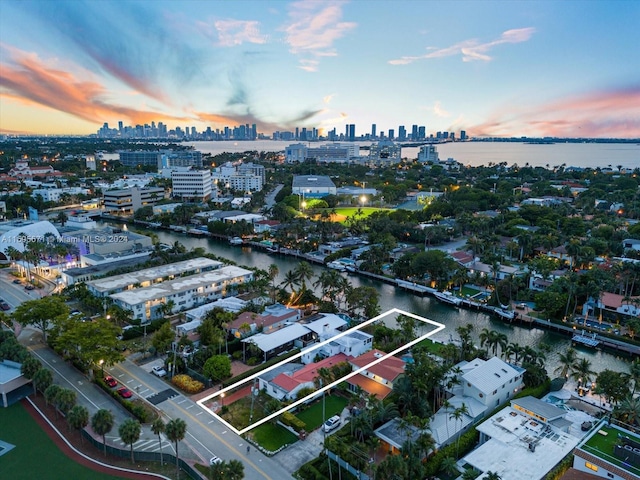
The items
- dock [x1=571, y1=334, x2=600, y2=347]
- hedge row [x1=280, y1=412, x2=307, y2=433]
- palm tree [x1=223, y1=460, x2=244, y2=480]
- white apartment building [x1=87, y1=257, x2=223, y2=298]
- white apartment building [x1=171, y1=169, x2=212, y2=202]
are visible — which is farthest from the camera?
white apartment building [x1=171, y1=169, x2=212, y2=202]

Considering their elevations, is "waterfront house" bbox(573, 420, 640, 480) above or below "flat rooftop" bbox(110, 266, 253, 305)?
below

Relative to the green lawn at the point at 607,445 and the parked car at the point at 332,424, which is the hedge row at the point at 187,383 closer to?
the parked car at the point at 332,424

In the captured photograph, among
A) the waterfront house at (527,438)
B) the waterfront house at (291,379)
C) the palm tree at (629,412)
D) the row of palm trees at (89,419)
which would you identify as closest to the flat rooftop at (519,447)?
the waterfront house at (527,438)

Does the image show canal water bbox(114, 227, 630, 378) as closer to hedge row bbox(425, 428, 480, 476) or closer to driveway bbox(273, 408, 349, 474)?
hedge row bbox(425, 428, 480, 476)

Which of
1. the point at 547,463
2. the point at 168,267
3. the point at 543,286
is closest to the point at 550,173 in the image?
the point at 543,286

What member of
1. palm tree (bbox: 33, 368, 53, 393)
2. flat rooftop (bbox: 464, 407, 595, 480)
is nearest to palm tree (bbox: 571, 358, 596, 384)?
flat rooftop (bbox: 464, 407, 595, 480)

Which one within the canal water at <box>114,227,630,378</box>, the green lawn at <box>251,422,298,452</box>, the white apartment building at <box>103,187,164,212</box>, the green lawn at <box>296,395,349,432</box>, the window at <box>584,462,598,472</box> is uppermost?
the white apartment building at <box>103,187,164,212</box>

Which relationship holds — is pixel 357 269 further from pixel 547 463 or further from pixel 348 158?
pixel 348 158
